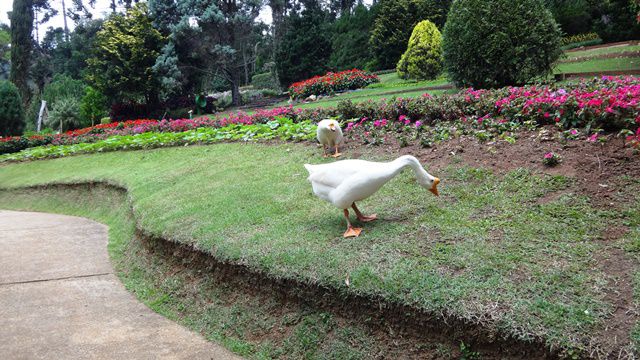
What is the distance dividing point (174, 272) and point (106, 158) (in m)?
7.74

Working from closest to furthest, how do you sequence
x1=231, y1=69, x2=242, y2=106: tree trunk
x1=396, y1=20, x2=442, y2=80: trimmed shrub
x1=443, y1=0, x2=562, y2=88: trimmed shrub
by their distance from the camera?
1. x1=443, y1=0, x2=562, y2=88: trimmed shrub
2. x1=396, y1=20, x2=442, y2=80: trimmed shrub
3. x1=231, y1=69, x2=242, y2=106: tree trunk

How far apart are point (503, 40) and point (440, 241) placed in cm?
684

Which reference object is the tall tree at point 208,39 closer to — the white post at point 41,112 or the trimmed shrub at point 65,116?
the trimmed shrub at point 65,116

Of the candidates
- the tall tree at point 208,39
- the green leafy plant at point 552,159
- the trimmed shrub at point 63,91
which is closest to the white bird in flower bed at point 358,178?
the green leafy plant at point 552,159

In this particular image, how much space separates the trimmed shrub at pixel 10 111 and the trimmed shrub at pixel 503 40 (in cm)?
1591

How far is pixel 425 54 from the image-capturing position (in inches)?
669

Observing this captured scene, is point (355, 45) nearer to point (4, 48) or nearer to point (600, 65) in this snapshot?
point (600, 65)

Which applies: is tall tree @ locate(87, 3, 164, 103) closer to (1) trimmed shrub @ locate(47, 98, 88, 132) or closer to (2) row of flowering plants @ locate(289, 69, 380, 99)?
(1) trimmed shrub @ locate(47, 98, 88, 132)

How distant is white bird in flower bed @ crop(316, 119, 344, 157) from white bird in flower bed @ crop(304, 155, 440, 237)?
2170 mm

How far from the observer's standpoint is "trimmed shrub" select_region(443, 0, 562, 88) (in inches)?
356

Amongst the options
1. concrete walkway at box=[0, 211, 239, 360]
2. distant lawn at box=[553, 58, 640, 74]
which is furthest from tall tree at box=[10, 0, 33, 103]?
distant lawn at box=[553, 58, 640, 74]

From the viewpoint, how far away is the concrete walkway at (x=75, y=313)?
3.46 m

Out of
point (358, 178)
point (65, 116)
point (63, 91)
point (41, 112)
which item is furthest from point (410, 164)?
point (63, 91)

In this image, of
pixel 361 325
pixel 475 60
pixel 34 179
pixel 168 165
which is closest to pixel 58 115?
pixel 34 179
